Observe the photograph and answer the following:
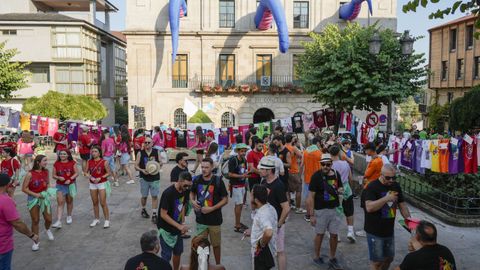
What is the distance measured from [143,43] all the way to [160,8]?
2.71m

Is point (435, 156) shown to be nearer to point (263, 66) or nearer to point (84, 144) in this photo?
point (84, 144)

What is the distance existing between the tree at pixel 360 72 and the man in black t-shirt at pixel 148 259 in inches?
617

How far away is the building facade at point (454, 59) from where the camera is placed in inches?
1564

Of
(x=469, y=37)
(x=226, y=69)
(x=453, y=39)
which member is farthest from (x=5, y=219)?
(x=453, y=39)

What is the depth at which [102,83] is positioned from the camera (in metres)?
42.6

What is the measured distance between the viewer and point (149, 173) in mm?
9188

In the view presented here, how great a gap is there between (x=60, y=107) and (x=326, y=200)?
24.2m

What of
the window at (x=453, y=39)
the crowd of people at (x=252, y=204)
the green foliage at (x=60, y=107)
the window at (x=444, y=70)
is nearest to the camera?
the crowd of people at (x=252, y=204)

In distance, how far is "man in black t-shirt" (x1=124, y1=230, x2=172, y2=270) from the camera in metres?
4.00

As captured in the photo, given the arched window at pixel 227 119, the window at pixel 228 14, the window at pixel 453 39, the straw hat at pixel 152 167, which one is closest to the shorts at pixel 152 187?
the straw hat at pixel 152 167

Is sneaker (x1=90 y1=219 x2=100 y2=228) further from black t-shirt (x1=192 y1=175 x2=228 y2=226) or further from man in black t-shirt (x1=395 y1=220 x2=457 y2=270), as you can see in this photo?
man in black t-shirt (x1=395 y1=220 x2=457 y2=270)

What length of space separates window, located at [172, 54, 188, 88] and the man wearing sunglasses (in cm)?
2665

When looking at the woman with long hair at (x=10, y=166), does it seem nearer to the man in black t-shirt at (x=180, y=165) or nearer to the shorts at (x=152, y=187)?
the shorts at (x=152, y=187)

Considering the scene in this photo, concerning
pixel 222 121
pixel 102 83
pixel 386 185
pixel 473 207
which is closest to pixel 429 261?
pixel 386 185
